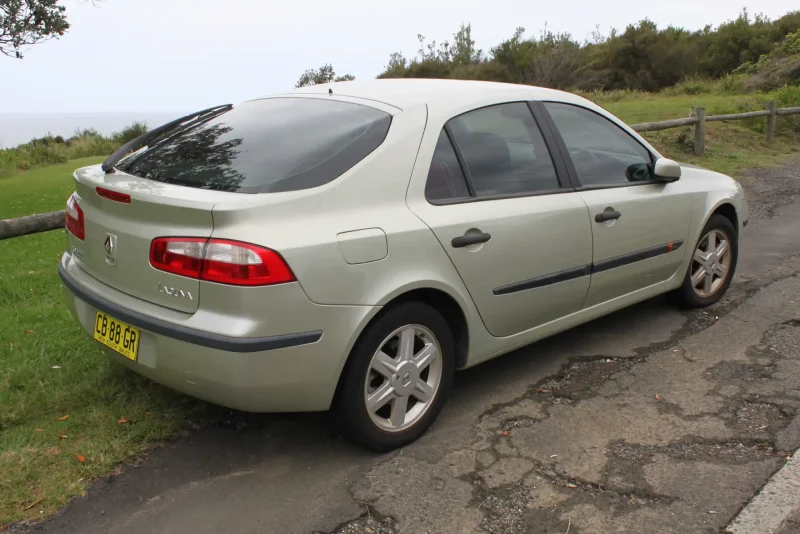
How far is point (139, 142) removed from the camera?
3607 millimetres

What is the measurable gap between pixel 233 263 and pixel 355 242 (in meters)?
0.48

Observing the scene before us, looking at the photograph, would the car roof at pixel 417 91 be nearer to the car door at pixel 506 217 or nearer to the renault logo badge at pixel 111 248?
the car door at pixel 506 217

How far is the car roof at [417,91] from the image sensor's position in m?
3.42

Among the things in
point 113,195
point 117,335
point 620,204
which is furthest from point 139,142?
point 620,204

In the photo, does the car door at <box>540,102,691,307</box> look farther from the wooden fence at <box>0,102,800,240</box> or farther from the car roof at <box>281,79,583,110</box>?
the wooden fence at <box>0,102,800,240</box>

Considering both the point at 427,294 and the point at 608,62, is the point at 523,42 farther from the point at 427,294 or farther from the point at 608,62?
the point at 427,294

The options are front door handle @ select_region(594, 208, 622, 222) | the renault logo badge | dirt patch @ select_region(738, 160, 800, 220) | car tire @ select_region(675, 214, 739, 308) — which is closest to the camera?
the renault logo badge

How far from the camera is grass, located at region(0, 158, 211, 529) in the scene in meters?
2.84

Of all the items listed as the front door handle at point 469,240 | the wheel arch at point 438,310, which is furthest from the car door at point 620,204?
the wheel arch at point 438,310

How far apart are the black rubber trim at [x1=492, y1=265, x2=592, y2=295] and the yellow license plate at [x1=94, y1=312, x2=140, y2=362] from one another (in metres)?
1.57

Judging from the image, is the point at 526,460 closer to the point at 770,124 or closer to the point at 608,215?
the point at 608,215

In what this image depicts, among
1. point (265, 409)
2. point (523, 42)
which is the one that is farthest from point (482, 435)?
point (523, 42)

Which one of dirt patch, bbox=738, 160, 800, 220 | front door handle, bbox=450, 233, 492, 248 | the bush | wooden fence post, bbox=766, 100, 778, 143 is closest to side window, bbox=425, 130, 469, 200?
front door handle, bbox=450, 233, 492, 248

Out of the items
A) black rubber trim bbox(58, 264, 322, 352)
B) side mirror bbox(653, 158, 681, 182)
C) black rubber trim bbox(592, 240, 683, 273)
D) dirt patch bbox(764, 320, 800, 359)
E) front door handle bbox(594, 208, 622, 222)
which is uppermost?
side mirror bbox(653, 158, 681, 182)
